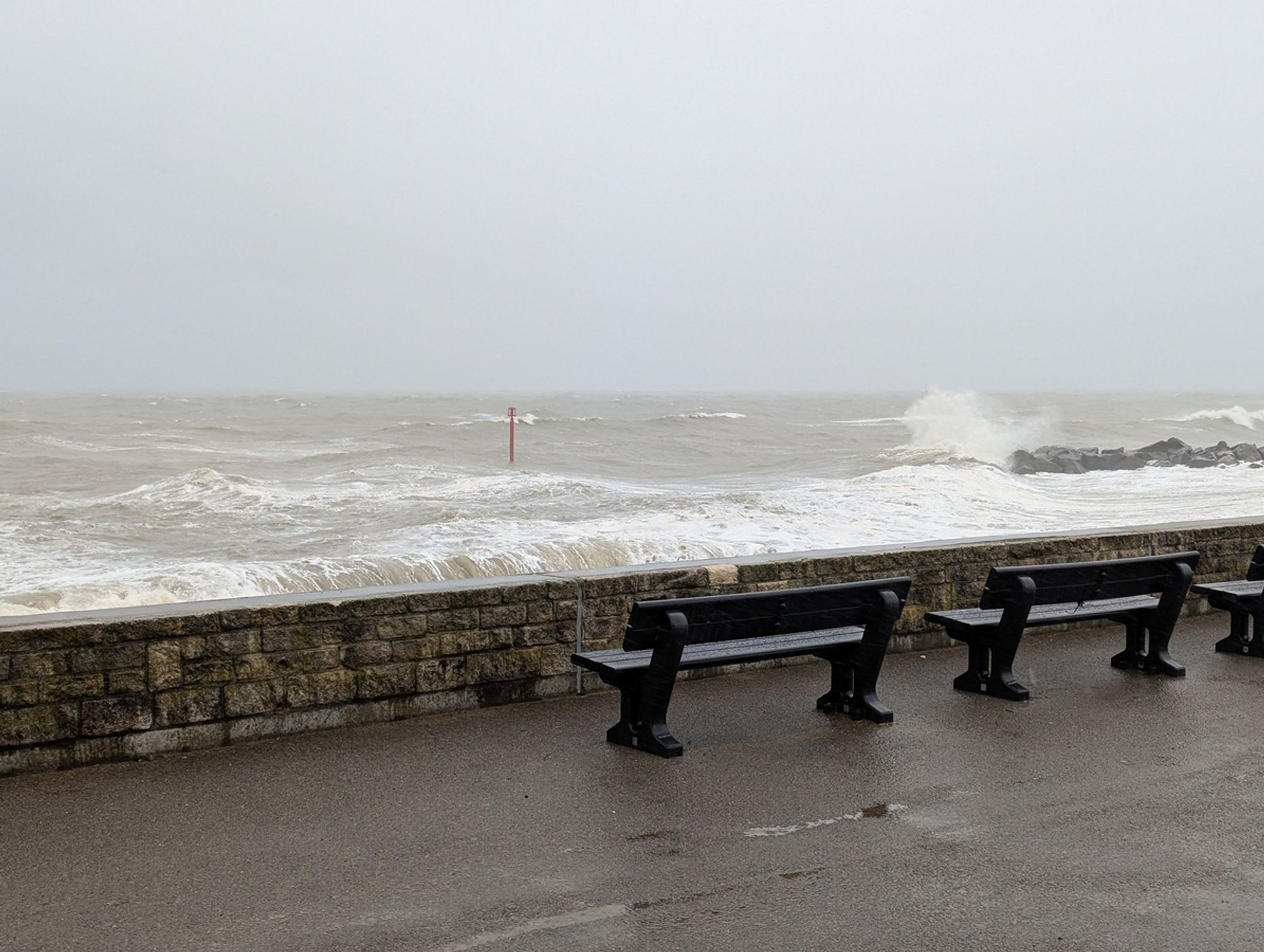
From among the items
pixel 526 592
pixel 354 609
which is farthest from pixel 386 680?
pixel 526 592

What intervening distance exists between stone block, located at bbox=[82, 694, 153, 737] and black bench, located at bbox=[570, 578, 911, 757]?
1867 mm

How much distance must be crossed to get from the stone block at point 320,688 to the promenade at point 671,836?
16 cm

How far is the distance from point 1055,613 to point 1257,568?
2.27 metres

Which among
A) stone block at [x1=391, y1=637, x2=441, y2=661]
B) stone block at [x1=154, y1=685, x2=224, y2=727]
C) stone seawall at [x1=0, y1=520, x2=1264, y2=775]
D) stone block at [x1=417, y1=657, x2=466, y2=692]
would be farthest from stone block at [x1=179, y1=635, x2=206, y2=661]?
stone block at [x1=417, y1=657, x2=466, y2=692]

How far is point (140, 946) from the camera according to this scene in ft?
11.4

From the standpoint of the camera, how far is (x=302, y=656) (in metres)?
5.57

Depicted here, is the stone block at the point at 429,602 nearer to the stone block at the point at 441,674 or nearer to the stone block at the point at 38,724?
the stone block at the point at 441,674

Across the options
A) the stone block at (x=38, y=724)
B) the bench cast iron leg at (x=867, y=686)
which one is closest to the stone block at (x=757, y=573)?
the bench cast iron leg at (x=867, y=686)

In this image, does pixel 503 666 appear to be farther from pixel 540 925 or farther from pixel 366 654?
pixel 540 925

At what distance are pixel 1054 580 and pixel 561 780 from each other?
3.14 metres

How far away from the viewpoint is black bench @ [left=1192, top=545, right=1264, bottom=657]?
7.63 metres

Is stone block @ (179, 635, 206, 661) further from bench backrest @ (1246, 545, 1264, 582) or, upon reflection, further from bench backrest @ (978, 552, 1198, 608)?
bench backrest @ (1246, 545, 1264, 582)

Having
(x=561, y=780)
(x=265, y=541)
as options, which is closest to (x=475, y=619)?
(x=561, y=780)

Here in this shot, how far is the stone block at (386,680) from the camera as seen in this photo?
18.8ft
